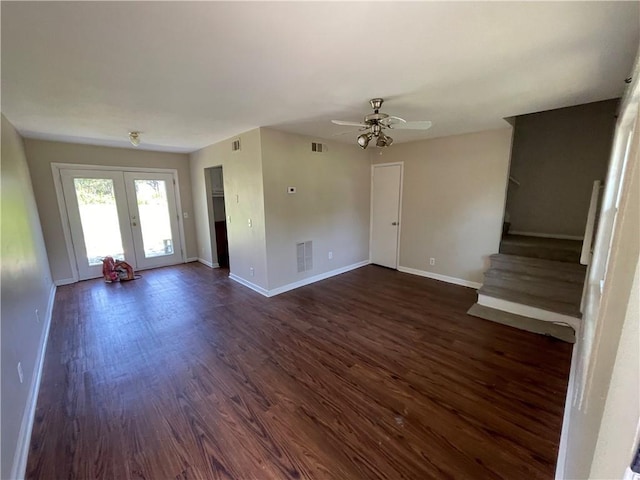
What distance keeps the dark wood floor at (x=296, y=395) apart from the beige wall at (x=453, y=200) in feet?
4.24

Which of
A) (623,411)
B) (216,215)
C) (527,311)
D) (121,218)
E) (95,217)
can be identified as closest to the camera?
(623,411)

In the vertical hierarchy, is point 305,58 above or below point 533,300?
above

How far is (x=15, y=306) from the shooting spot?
1.95 meters

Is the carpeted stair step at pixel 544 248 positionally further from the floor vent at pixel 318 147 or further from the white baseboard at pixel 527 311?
the floor vent at pixel 318 147

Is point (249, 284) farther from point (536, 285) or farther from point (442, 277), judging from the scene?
point (536, 285)

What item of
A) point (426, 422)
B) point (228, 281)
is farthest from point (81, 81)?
point (426, 422)

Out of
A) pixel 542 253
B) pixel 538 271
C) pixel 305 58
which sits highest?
pixel 305 58

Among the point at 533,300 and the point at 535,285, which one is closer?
the point at 533,300

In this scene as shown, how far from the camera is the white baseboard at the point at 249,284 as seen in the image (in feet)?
13.2

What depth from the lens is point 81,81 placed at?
2072 millimetres

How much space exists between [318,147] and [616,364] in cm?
413

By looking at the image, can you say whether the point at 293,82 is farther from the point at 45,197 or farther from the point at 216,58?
the point at 45,197

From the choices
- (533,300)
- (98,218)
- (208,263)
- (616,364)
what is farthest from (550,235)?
(98,218)

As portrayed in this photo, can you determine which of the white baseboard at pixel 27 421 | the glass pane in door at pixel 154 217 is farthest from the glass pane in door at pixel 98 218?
the white baseboard at pixel 27 421
